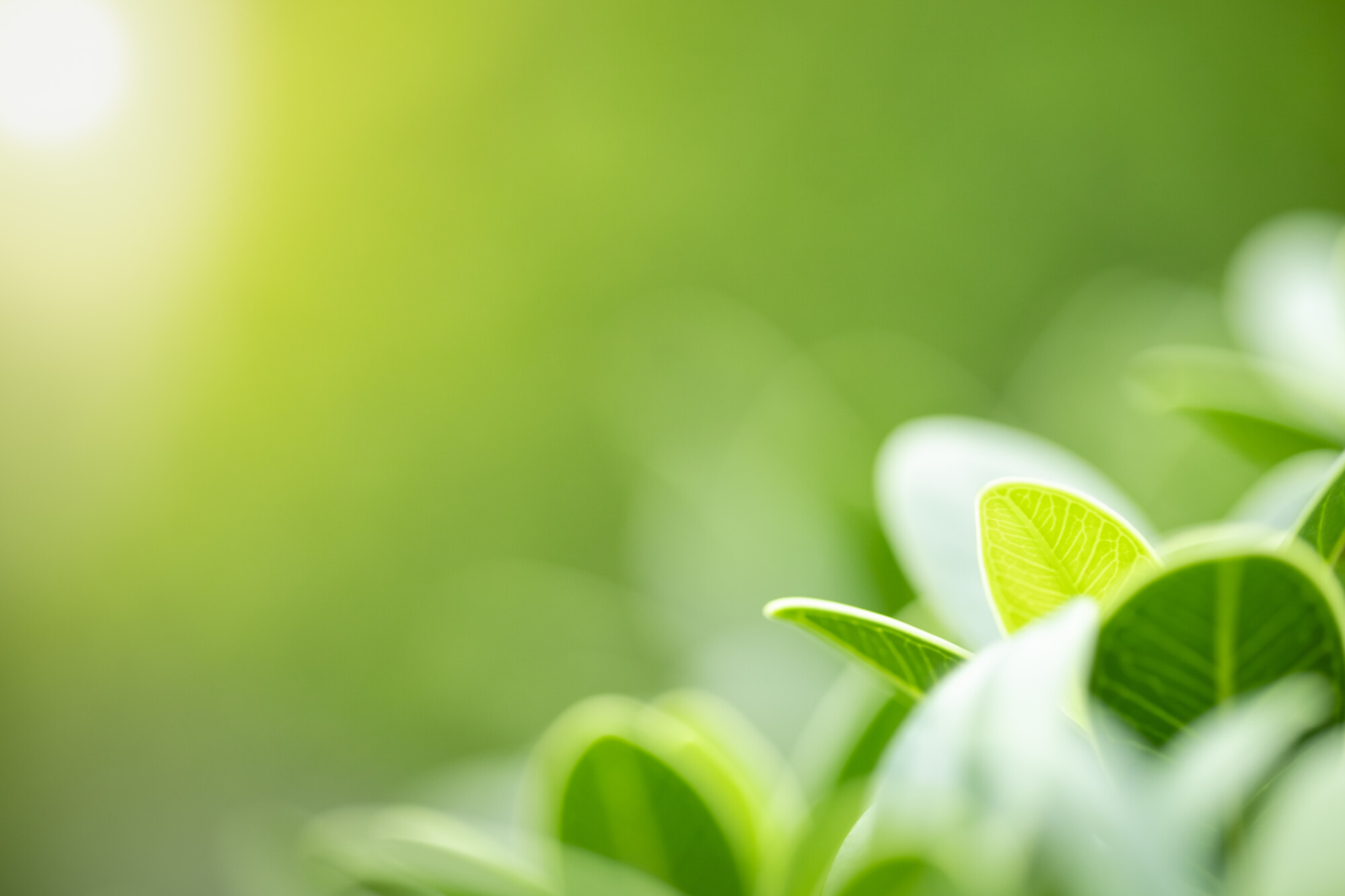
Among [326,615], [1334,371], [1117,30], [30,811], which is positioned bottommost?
[30,811]

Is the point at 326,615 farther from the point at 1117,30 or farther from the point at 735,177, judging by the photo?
the point at 1117,30

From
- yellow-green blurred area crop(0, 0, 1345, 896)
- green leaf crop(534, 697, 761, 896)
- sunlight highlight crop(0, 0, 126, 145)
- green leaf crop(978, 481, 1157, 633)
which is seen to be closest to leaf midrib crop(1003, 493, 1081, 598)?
green leaf crop(978, 481, 1157, 633)

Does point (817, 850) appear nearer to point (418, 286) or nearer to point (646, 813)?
point (646, 813)

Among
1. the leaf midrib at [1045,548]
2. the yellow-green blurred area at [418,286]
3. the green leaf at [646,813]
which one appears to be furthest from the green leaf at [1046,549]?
the yellow-green blurred area at [418,286]

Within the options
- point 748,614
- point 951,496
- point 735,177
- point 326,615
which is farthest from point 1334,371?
point 326,615

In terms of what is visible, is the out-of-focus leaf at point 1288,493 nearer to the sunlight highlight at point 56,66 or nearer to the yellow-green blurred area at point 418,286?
the yellow-green blurred area at point 418,286

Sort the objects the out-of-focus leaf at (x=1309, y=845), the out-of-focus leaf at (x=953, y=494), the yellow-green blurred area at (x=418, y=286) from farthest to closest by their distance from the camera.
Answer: the yellow-green blurred area at (x=418, y=286) < the out-of-focus leaf at (x=953, y=494) < the out-of-focus leaf at (x=1309, y=845)
